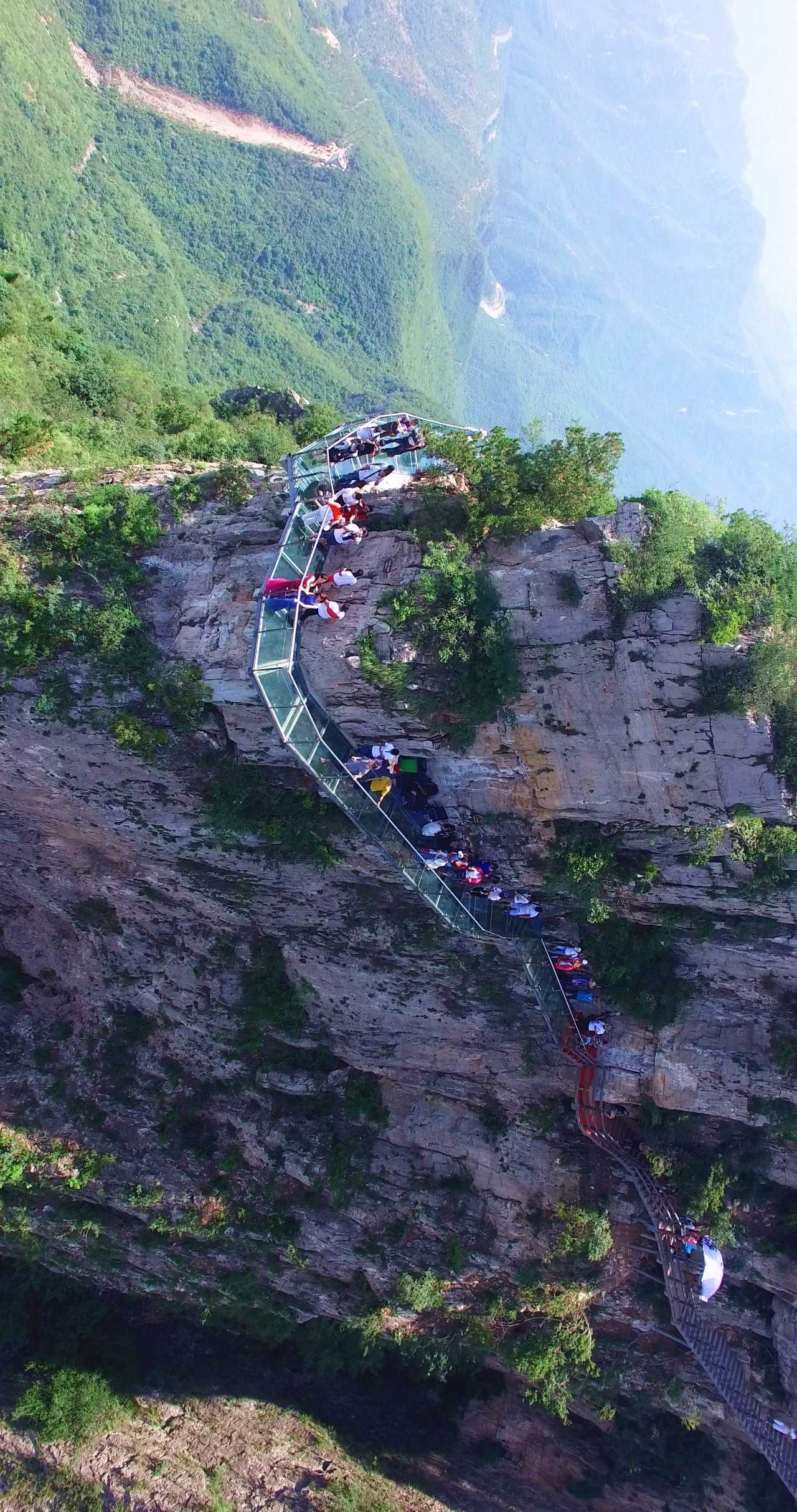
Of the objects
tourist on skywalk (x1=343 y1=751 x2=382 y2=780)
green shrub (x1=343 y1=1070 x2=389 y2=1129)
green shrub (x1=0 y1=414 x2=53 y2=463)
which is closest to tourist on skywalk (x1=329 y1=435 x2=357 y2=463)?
tourist on skywalk (x1=343 y1=751 x2=382 y2=780)

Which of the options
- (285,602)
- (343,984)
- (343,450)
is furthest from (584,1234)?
(343,450)

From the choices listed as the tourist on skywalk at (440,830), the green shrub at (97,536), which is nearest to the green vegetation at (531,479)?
the tourist on skywalk at (440,830)

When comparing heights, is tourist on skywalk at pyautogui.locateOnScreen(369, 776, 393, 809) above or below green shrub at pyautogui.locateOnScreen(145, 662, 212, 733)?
below

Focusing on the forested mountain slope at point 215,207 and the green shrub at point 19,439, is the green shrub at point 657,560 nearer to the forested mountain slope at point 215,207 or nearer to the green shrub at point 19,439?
the green shrub at point 19,439

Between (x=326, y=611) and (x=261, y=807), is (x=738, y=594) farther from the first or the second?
A: (x=261, y=807)

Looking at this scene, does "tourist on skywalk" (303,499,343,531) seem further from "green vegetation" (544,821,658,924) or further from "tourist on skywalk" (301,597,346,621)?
"green vegetation" (544,821,658,924)

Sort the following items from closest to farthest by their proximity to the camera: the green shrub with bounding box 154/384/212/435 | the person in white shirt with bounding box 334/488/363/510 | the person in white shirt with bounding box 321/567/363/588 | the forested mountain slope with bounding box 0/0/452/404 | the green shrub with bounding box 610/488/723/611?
the green shrub with bounding box 610/488/723/611 → the person in white shirt with bounding box 321/567/363/588 → the person in white shirt with bounding box 334/488/363/510 → the green shrub with bounding box 154/384/212/435 → the forested mountain slope with bounding box 0/0/452/404

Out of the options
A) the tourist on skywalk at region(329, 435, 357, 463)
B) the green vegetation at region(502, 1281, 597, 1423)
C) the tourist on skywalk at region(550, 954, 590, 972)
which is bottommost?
the green vegetation at region(502, 1281, 597, 1423)
